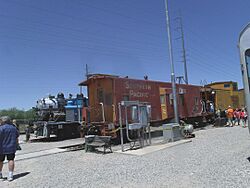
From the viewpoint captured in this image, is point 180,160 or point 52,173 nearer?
point 52,173

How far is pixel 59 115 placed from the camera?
733 inches

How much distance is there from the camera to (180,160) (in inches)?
310

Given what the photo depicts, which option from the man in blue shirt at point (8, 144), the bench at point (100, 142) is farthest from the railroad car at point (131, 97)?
the man in blue shirt at point (8, 144)

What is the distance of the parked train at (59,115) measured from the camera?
54.2 feet

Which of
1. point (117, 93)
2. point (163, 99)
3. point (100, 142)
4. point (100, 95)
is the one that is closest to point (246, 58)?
point (100, 142)

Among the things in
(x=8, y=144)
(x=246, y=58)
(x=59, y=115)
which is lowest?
(x=8, y=144)

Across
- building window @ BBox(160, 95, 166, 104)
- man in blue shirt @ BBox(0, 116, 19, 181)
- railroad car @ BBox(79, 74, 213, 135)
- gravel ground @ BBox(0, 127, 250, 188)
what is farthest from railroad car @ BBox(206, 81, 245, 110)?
man in blue shirt @ BBox(0, 116, 19, 181)

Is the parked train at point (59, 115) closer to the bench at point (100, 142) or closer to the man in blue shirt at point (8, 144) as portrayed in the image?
the bench at point (100, 142)

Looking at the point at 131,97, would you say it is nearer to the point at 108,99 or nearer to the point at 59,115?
the point at 108,99

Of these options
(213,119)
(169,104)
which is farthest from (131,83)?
(213,119)

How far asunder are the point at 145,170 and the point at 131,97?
7.33 metres

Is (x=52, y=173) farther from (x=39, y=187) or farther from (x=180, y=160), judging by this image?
(x=180, y=160)

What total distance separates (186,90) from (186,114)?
1724 millimetres

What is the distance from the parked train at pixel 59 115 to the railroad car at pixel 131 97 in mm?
2335
